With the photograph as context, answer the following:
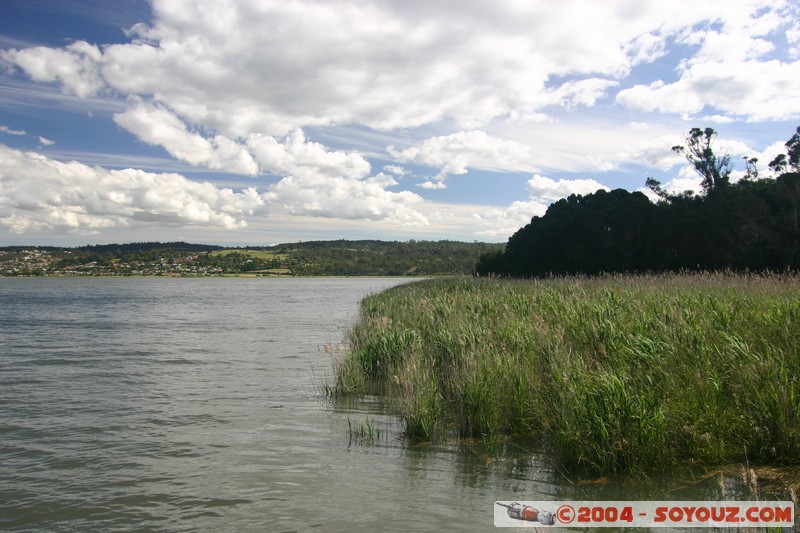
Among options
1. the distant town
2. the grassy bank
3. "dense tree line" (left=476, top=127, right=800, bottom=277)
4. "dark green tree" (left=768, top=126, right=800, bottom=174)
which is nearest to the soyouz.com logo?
the grassy bank

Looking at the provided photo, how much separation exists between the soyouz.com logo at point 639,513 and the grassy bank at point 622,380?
27.9 inches

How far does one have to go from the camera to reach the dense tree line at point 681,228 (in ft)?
140

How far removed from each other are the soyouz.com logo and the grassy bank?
2.33 feet

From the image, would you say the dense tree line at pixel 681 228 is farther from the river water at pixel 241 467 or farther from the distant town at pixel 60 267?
the distant town at pixel 60 267

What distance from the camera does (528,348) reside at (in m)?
10.0

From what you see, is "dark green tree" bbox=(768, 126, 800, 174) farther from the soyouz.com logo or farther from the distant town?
the distant town

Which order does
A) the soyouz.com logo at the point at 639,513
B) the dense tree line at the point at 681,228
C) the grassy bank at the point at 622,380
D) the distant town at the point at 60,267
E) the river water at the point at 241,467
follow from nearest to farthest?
the soyouz.com logo at the point at 639,513 < the river water at the point at 241,467 < the grassy bank at the point at 622,380 < the dense tree line at the point at 681,228 < the distant town at the point at 60,267

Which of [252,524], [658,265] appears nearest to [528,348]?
[252,524]

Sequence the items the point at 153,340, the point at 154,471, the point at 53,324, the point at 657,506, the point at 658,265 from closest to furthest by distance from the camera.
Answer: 1. the point at 657,506
2. the point at 154,471
3. the point at 153,340
4. the point at 53,324
5. the point at 658,265

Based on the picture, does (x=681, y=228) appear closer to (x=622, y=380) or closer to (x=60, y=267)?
(x=622, y=380)

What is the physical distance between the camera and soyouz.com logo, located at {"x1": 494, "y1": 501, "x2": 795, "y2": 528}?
4859mm

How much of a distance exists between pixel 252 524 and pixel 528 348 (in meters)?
6.16

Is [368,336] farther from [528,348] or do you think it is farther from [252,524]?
[252,524]

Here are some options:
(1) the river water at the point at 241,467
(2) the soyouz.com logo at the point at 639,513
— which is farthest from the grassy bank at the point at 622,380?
(2) the soyouz.com logo at the point at 639,513
